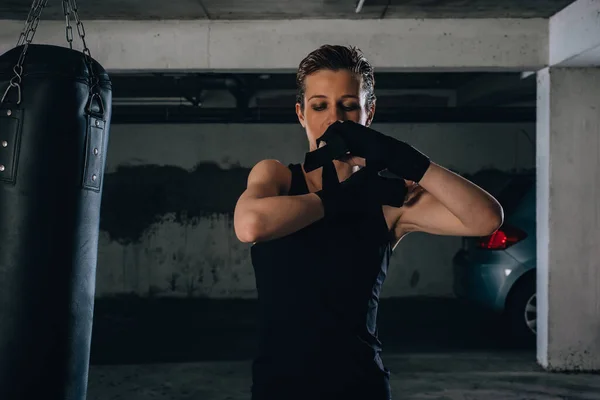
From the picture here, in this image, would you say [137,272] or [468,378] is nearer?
[468,378]

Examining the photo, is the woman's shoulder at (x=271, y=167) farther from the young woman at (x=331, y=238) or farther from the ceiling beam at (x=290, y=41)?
the ceiling beam at (x=290, y=41)

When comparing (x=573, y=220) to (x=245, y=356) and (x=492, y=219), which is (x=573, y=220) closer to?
(x=245, y=356)

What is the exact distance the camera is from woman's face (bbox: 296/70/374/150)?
5.66 ft

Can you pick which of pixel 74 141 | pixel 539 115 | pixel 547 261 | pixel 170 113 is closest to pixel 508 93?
pixel 539 115

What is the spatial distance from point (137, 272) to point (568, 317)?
5945 mm

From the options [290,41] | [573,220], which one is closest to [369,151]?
[290,41]

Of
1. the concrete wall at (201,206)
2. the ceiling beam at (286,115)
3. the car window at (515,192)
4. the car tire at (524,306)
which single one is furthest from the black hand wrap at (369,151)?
the concrete wall at (201,206)

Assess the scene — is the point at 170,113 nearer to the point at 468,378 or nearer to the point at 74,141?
the point at 468,378

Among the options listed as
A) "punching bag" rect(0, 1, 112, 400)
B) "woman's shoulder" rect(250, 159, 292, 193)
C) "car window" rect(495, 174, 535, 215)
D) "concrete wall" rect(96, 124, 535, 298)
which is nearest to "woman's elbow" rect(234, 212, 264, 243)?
"woman's shoulder" rect(250, 159, 292, 193)

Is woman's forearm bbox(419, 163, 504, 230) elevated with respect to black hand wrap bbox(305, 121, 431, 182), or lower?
lower

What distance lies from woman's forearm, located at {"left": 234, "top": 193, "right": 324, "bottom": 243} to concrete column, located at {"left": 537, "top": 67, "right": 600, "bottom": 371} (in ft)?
15.0

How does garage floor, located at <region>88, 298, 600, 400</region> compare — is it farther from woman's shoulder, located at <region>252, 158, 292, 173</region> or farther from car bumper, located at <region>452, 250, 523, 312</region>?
woman's shoulder, located at <region>252, 158, 292, 173</region>

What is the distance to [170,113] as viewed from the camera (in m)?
8.52

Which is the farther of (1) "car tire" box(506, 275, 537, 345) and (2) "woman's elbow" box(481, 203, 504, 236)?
(1) "car tire" box(506, 275, 537, 345)
